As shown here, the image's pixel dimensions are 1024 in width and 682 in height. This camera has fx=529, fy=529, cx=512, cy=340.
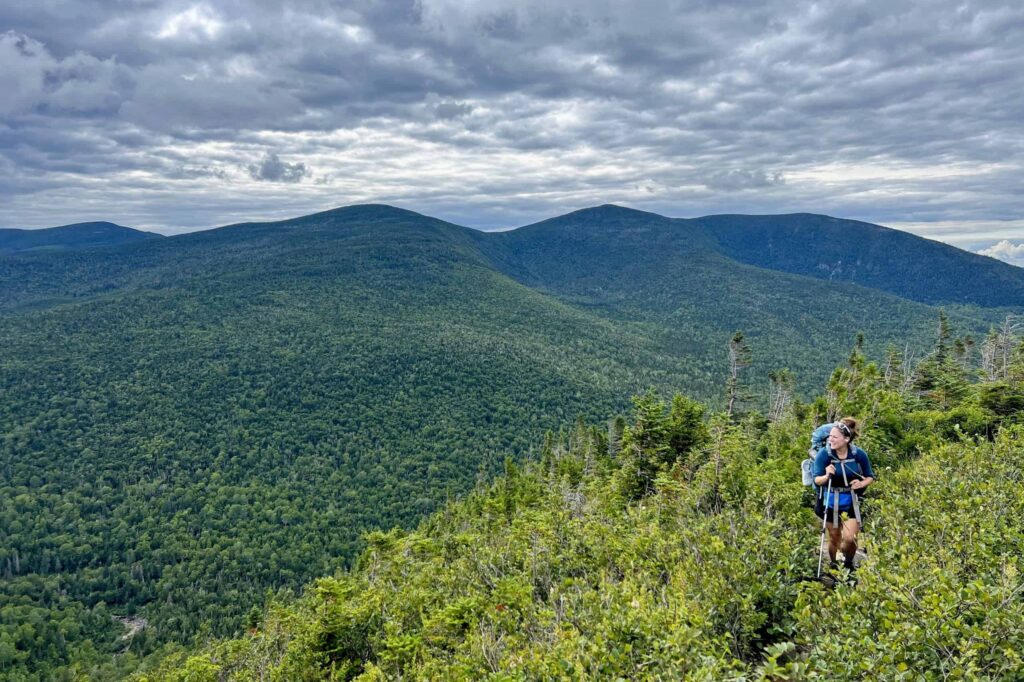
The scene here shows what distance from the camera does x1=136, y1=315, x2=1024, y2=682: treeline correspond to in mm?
6535

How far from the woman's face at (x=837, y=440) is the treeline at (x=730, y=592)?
1.78 m

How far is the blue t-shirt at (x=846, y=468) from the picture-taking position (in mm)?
10938

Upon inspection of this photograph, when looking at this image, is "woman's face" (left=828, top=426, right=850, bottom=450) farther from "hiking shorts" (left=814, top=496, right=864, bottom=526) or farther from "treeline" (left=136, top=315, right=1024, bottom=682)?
"treeline" (left=136, top=315, right=1024, bottom=682)

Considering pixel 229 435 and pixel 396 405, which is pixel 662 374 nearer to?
pixel 396 405

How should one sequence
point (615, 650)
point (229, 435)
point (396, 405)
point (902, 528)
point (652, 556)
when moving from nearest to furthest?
point (615, 650) → point (902, 528) → point (652, 556) → point (229, 435) → point (396, 405)

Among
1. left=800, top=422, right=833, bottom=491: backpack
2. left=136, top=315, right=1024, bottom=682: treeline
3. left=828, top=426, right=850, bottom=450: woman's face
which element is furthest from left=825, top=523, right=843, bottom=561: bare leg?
left=828, top=426, right=850, bottom=450: woman's face

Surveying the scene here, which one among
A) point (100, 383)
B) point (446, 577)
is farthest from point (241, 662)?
point (100, 383)

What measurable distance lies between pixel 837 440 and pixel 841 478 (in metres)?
0.82

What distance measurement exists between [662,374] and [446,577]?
16898 cm

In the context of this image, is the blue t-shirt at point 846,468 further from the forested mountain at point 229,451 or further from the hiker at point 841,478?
the forested mountain at point 229,451

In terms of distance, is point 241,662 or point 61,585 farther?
point 61,585

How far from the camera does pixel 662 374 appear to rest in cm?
18200

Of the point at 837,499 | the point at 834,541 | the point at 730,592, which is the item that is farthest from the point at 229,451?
the point at 837,499

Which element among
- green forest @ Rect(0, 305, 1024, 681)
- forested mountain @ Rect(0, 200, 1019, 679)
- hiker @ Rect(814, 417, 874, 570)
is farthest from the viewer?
forested mountain @ Rect(0, 200, 1019, 679)
